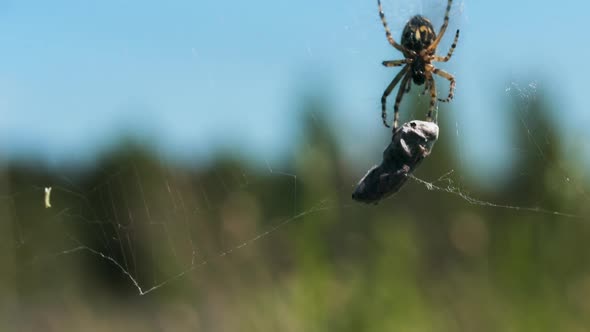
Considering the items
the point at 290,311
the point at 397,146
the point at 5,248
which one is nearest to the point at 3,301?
the point at 5,248

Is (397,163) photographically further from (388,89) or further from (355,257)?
(355,257)

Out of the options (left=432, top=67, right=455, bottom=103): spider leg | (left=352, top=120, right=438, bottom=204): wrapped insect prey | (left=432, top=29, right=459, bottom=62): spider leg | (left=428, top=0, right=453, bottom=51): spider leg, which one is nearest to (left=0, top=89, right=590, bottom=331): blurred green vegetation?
(left=432, top=67, right=455, bottom=103): spider leg

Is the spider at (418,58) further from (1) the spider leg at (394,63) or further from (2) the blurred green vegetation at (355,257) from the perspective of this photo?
(2) the blurred green vegetation at (355,257)

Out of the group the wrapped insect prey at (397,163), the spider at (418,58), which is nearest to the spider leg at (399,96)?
the spider at (418,58)

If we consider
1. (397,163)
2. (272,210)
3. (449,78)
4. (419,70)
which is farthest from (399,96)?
(272,210)

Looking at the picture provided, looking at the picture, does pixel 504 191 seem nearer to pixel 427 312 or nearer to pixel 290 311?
pixel 427 312

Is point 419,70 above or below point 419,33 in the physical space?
below
